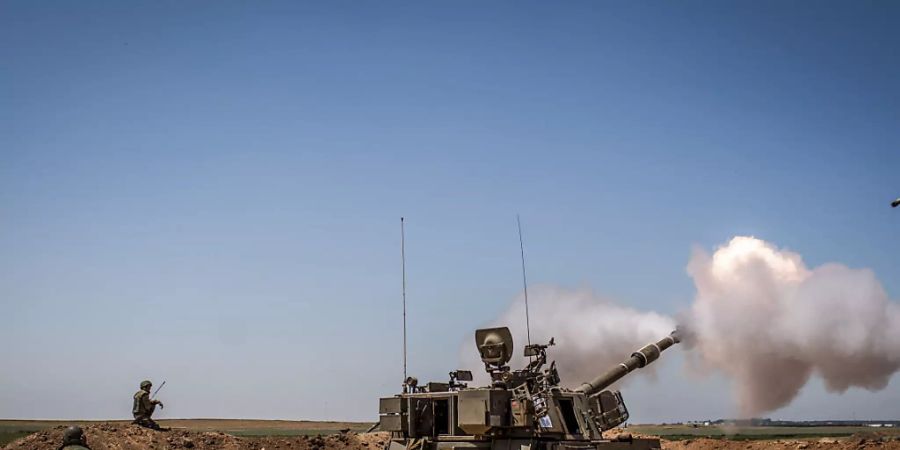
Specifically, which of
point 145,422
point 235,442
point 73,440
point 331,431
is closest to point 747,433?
point 331,431

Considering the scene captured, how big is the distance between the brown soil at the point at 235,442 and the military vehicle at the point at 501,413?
959 centimetres

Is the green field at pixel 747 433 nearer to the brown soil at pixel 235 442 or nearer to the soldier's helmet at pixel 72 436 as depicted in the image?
the brown soil at pixel 235 442

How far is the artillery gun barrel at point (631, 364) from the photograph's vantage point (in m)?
21.6

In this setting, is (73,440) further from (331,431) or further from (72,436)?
(331,431)

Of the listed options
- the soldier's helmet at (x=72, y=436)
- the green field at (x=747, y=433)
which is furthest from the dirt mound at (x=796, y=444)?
the soldier's helmet at (x=72, y=436)

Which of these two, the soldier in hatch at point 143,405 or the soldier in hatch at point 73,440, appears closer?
the soldier in hatch at point 73,440

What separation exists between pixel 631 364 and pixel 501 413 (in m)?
7.82

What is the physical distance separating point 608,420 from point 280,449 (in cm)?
1429

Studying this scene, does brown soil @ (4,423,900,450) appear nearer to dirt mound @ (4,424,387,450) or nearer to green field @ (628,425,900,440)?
dirt mound @ (4,424,387,450)

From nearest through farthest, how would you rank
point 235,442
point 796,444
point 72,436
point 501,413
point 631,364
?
point 72,436
point 501,413
point 631,364
point 235,442
point 796,444

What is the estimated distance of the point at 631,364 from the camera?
23406mm

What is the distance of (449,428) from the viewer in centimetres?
1717

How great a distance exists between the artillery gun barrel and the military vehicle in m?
2.05

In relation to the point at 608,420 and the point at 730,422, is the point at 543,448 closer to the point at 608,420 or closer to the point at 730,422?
the point at 608,420
